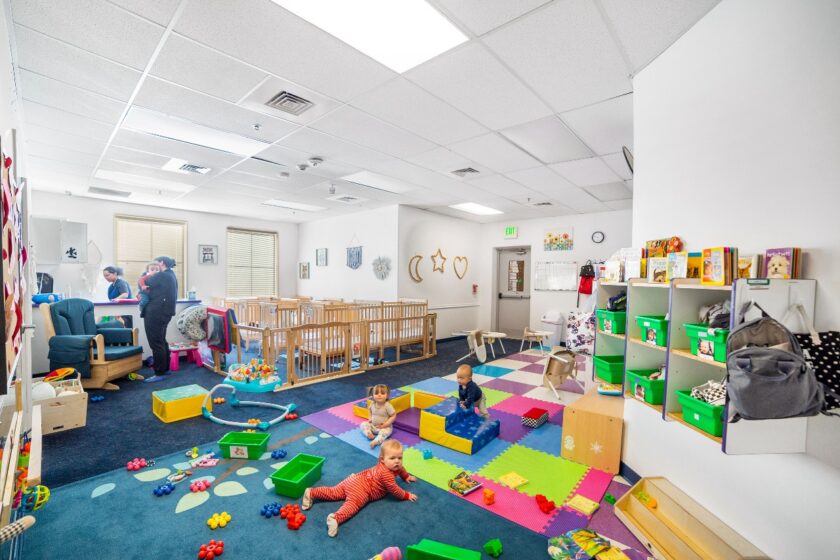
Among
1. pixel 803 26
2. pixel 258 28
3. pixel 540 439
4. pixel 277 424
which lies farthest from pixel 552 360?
pixel 258 28

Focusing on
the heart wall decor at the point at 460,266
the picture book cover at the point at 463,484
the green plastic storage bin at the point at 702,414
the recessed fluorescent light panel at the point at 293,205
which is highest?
the recessed fluorescent light panel at the point at 293,205

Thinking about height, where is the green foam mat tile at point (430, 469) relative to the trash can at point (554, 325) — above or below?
below

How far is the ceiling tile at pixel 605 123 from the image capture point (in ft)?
9.73

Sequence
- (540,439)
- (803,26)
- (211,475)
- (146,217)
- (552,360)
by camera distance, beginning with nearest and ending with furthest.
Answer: (803,26) → (211,475) → (540,439) → (552,360) → (146,217)

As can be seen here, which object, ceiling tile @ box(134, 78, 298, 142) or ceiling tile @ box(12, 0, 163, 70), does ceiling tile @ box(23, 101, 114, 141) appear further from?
ceiling tile @ box(12, 0, 163, 70)

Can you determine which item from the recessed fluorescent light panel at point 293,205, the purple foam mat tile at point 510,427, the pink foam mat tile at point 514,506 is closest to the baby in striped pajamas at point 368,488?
the pink foam mat tile at point 514,506

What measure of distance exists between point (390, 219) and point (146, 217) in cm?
478

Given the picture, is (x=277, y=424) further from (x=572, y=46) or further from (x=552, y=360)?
(x=572, y=46)

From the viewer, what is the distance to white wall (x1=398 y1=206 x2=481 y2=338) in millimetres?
7332

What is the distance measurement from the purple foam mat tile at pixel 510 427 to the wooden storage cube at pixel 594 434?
1.53 feet

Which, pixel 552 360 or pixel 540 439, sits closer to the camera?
pixel 540 439

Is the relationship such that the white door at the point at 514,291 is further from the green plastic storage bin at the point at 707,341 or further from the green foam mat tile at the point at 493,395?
the green plastic storage bin at the point at 707,341

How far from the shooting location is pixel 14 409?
216 cm

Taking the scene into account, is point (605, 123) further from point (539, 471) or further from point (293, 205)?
point (293, 205)
